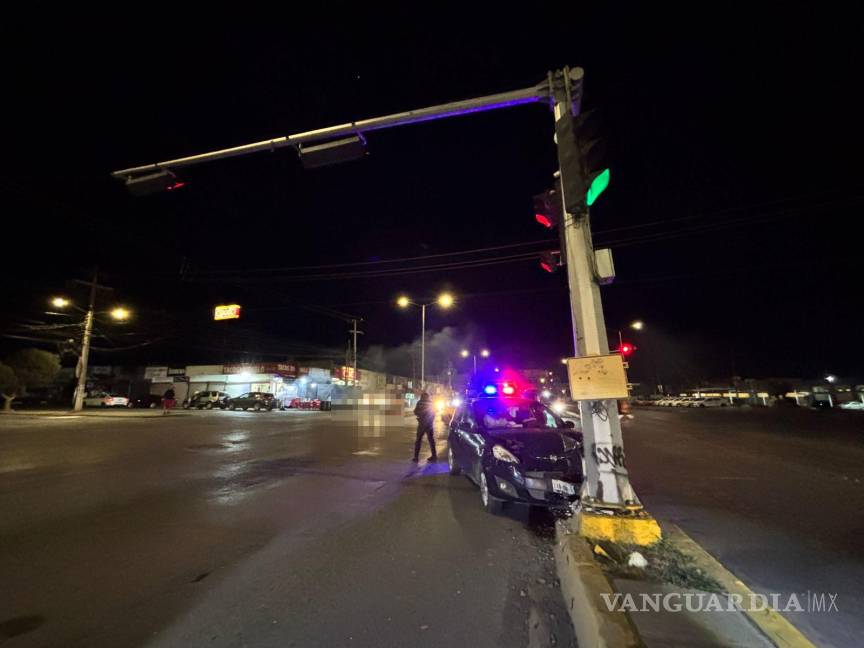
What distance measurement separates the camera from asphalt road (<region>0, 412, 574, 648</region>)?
3.18m

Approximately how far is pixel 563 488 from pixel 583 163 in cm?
407

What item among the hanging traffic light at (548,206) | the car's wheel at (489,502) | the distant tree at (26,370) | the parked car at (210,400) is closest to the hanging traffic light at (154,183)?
the hanging traffic light at (548,206)

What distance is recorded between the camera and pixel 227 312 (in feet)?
142

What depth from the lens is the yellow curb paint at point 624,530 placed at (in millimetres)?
4141

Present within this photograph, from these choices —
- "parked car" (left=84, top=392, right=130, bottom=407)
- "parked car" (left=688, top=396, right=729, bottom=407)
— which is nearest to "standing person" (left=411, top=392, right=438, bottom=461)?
"parked car" (left=84, top=392, right=130, bottom=407)

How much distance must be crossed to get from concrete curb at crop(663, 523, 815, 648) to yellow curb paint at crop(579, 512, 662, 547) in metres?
0.25

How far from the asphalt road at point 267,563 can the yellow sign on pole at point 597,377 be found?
1.78 metres

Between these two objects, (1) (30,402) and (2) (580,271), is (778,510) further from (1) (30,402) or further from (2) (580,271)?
(1) (30,402)

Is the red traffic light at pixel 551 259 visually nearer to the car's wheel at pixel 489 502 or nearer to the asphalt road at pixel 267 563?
the car's wheel at pixel 489 502

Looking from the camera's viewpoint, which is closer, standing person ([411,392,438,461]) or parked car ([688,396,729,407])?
standing person ([411,392,438,461])

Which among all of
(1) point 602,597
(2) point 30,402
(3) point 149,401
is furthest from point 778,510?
(2) point 30,402

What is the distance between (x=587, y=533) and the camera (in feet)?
13.9

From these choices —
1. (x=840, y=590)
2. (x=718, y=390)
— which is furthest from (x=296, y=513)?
(x=718, y=390)

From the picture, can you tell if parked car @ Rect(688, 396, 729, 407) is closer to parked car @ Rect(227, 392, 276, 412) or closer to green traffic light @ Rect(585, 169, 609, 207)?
parked car @ Rect(227, 392, 276, 412)
